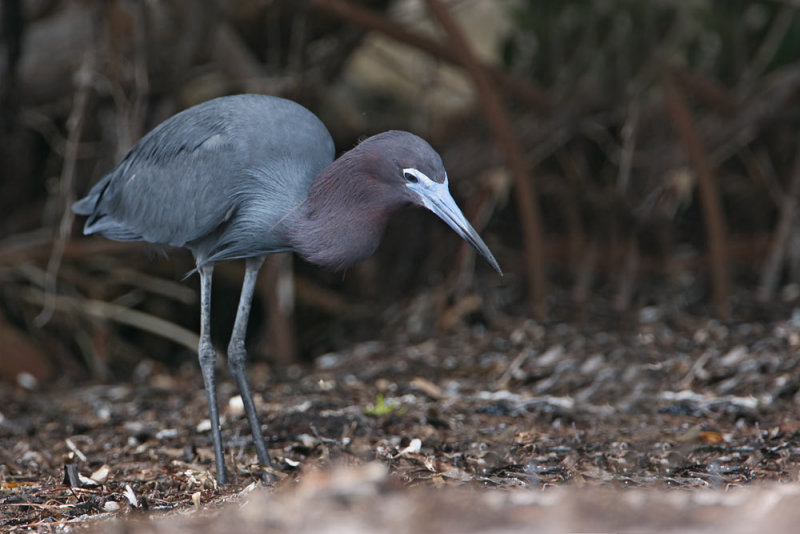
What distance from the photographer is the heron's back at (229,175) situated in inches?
155

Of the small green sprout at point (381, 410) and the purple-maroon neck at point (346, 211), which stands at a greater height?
the purple-maroon neck at point (346, 211)

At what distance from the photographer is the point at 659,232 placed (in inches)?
259

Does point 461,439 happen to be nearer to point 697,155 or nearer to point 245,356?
point 245,356

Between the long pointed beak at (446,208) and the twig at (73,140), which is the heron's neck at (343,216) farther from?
the twig at (73,140)

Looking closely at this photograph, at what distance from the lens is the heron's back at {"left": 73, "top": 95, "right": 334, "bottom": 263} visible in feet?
12.9

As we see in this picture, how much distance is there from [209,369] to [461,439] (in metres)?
1.17

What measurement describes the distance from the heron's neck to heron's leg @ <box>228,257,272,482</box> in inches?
22.3

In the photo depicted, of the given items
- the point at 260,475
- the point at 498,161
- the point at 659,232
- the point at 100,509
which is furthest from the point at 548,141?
the point at 100,509

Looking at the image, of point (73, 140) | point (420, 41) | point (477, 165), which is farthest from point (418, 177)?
point (477, 165)

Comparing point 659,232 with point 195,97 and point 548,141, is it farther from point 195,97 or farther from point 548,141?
point 195,97

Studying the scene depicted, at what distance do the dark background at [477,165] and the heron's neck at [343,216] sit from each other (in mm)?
2301

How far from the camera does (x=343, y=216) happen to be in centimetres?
372

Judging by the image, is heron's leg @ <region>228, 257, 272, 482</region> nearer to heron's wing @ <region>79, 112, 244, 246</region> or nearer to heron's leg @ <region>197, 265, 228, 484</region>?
heron's leg @ <region>197, 265, 228, 484</region>

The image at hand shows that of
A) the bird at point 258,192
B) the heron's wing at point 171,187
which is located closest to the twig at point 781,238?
the bird at point 258,192
